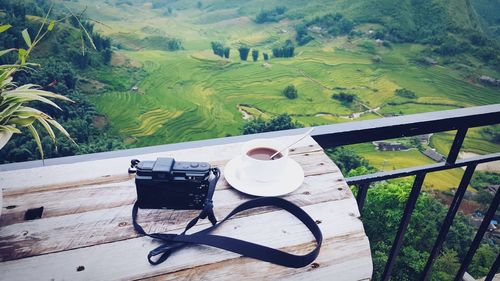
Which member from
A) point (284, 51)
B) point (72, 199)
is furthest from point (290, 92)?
point (72, 199)

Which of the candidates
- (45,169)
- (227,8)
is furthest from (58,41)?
(227,8)

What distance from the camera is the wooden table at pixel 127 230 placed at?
2.58 ft

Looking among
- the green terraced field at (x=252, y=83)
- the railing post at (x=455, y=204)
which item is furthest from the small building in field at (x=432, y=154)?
the railing post at (x=455, y=204)

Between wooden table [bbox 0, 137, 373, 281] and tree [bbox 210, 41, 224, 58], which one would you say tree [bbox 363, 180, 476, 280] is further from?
tree [bbox 210, 41, 224, 58]

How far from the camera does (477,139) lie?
39.1m

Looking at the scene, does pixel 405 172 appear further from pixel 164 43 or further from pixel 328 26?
pixel 328 26

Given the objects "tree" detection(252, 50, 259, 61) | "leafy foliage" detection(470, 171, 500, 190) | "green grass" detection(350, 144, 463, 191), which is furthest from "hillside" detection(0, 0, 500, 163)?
"green grass" detection(350, 144, 463, 191)

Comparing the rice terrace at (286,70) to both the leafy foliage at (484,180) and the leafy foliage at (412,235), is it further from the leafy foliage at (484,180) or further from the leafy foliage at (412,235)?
the leafy foliage at (412,235)

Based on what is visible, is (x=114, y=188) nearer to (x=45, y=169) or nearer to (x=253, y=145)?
(x=45, y=169)

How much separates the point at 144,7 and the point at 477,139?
5058cm

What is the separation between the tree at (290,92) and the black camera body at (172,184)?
43847 millimetres

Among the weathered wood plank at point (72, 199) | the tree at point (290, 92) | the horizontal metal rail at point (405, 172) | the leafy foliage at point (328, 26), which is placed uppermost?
the weathered wood plank at point (72, 199)

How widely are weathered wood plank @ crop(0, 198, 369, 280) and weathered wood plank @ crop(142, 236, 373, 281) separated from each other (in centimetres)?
2

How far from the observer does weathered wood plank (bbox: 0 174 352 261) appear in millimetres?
846
